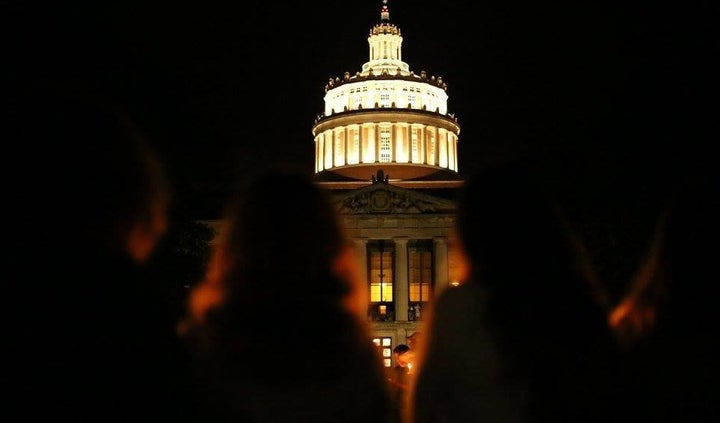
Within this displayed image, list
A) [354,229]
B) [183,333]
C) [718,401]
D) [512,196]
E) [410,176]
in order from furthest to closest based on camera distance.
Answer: [410,176]
[354,229]
[512,196]
[718,401]
[183,333]

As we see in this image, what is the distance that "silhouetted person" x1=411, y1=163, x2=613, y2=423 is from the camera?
438 centimetres

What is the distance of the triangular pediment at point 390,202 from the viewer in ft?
217

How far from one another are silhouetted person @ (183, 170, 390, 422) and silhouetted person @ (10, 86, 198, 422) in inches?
16.3

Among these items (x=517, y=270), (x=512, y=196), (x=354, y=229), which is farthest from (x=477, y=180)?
(x=354, y=229)

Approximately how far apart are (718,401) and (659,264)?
27.0 inches

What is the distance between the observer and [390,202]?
218ft

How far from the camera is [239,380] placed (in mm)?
3996

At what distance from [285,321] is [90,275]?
935mm

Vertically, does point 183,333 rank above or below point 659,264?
below

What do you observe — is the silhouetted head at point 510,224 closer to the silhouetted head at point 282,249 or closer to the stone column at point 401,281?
the silhouetted head at point 282,249

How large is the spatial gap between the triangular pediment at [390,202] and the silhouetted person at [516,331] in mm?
61364

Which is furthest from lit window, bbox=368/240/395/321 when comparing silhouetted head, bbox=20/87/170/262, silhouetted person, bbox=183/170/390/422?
silhouetted head, bbox=20/87/170/262

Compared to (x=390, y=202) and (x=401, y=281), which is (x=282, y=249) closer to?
(x=401, y=281)

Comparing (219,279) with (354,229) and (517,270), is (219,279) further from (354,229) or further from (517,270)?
(354,229)
